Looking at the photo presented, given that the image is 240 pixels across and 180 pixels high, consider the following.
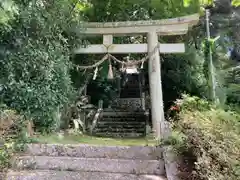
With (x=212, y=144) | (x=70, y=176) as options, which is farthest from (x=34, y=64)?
(x=212, y=144)

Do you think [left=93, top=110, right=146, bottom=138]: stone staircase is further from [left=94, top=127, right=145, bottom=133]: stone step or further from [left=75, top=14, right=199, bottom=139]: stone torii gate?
[left=75, top=14, right=199, bottom=139]: stone torii gate

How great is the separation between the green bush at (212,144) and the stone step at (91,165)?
512 mm

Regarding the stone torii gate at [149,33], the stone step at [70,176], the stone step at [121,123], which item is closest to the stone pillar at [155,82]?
the stone torii gate at [149,33]

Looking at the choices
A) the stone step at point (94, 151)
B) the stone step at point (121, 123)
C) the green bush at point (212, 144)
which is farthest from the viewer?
the stone step at point (121, 123)

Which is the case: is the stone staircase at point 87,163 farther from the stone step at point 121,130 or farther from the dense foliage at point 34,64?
the stone step at point 121,130

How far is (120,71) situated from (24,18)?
8961 mm

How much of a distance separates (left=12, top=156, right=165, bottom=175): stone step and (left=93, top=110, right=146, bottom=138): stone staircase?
4.59m

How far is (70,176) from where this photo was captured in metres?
4.48

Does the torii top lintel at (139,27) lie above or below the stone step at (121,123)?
above

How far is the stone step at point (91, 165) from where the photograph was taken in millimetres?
4645

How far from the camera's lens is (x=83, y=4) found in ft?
32.9

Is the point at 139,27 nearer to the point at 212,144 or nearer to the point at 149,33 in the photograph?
the point at 149,33

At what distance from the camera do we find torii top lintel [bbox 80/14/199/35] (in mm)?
8805

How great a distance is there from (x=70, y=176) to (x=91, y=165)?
1.35ft
